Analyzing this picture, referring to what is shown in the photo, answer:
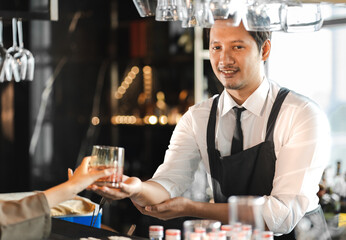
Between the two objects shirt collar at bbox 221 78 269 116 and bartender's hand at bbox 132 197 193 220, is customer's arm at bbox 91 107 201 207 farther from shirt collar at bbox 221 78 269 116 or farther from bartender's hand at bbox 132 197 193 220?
shirt collar at bbox 221 78 269 116

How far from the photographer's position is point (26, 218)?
2006mm

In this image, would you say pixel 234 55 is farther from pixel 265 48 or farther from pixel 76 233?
pixel 76 233

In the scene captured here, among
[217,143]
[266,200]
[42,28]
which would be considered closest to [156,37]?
[42,28]

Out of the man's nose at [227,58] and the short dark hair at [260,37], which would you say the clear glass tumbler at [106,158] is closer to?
the man's nose at [227,58]

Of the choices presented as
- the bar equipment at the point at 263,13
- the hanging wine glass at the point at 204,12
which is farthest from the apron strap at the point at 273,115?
the hanging wine glass at the point at 204,12

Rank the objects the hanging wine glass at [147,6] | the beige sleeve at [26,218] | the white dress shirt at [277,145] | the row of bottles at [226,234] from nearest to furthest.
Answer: the row of bottles at [226,234] → the beige sleeve at [26,218] → the hanging wine glass at [147,6] → the white dress shirt at [277,145]

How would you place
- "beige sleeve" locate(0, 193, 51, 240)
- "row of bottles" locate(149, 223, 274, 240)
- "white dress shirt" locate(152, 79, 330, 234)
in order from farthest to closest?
"white dress shirt" locate(152, 79, 330, 234) → "beige sleeve" locate(0, 193, 51, 240) → "row of bottles" locate(149, 223, 274, 240)

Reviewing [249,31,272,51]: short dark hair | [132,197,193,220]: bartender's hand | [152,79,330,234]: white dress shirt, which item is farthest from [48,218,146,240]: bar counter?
[249,31,272,51]: short dark hair

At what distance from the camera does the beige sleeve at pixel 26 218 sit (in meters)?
1.98

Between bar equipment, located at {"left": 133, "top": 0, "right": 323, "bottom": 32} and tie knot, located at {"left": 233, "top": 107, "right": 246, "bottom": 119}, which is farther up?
bar equipment, located at {"left": 133, "top": 0, "right": 323, "bottom": 32}

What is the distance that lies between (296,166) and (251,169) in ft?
0.90

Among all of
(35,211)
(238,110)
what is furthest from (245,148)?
(35,211)

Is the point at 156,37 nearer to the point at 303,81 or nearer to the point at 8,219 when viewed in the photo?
the point at 303,81

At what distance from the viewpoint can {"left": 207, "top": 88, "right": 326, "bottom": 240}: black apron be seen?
273 cm
